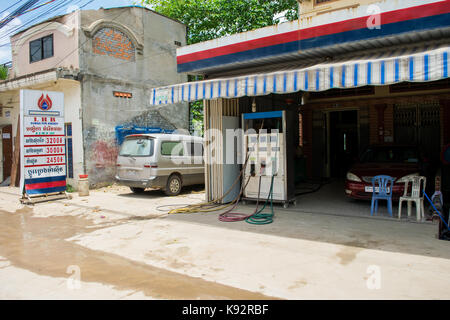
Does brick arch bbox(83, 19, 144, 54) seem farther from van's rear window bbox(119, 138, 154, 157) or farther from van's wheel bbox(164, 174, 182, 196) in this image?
van's wheel bbox(164, 174, 182, 196)

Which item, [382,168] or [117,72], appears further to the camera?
[117,72]

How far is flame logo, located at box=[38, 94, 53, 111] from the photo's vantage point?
33.6ft

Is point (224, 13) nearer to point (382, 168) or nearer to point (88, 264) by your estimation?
point (382, 168)

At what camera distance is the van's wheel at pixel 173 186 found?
10883 millimetres

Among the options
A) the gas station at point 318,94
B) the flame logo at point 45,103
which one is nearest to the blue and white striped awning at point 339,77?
the gas station at point 318,94

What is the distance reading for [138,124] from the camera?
1470cm

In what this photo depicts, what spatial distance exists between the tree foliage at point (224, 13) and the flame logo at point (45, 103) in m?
14.1

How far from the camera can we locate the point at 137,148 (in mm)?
10734

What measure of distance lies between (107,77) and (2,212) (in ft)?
21.2

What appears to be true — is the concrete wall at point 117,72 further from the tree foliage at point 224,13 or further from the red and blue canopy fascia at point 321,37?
the tree foliage at point 224,13

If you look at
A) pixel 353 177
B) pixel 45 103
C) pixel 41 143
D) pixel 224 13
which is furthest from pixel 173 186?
pixel 224 13

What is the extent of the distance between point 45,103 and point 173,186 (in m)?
4.52
